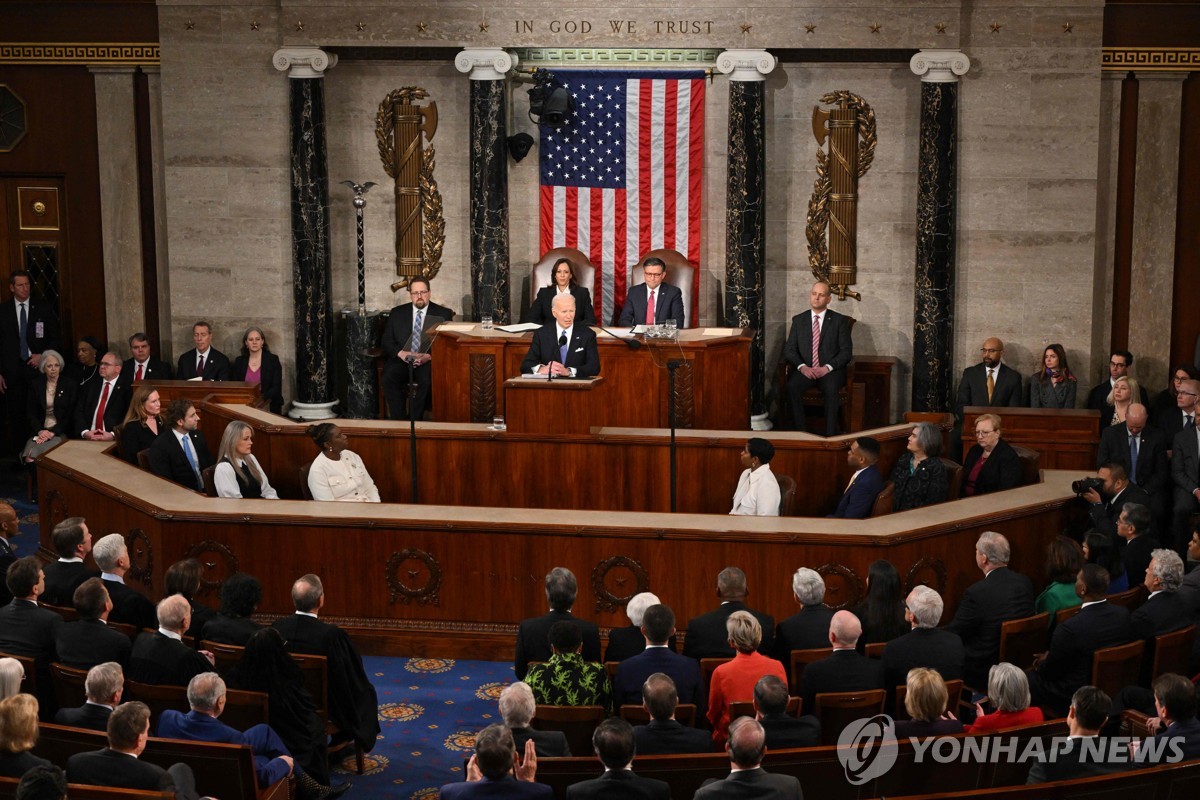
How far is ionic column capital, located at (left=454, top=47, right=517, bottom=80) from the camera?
14031mm

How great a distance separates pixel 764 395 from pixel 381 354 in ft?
12.3

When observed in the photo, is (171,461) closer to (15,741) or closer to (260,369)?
(260,369)

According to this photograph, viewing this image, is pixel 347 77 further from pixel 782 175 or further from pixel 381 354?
pixel 782 175

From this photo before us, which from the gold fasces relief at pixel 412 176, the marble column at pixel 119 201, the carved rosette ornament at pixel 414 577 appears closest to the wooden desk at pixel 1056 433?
the carved rosette ornament at pixel 414 577

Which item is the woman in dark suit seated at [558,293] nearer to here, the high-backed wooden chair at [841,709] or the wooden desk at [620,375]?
the wooden desk at [620,375]

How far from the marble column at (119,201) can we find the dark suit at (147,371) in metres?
1.18

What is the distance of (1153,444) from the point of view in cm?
1116

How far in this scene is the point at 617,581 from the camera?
9.18 meters

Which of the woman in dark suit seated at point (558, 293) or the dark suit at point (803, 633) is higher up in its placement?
the woman in dark suit seated at point (558, 293)

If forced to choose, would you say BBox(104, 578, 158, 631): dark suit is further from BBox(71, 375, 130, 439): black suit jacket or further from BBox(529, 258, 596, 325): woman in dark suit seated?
BBox(529, 258, 596, 325): woman in dark suit seated

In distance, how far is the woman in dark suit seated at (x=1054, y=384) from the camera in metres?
13.2

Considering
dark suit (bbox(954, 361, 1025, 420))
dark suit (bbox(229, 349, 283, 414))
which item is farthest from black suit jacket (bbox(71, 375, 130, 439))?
dark suit (bbox(954, 361, 1025, 420))

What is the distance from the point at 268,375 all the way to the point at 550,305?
9.16 feet

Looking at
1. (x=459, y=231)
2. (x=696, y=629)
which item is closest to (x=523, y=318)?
(x=459, y=231)
